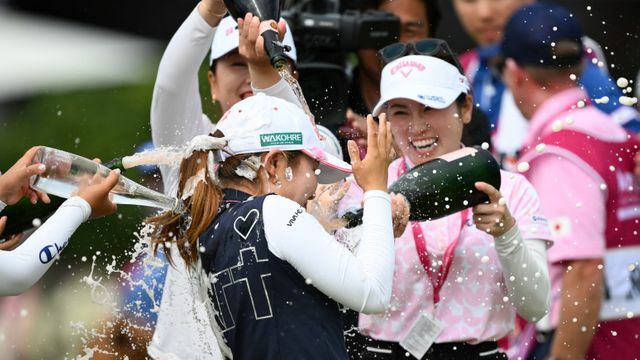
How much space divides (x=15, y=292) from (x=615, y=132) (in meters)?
3.09

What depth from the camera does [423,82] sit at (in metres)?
5.04

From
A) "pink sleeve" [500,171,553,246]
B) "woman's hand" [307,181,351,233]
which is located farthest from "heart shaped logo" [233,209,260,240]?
"pink sleeve" [500,171,553,246]

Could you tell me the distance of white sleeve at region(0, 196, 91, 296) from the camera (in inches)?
154

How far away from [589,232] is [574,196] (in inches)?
7.0

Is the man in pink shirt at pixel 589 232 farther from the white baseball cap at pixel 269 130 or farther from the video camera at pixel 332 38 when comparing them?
the white baseball cap at pixel 269 130

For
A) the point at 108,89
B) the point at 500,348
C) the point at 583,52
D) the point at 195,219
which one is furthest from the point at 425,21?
the point at 108,89

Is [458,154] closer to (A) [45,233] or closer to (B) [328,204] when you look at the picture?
(B) [328,204]

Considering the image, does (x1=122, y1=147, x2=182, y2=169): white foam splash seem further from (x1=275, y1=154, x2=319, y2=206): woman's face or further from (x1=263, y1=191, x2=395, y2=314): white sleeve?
(x1=263, y1=191, x2=395, y2=314): white sleeve

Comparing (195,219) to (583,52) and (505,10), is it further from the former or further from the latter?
(505,10)

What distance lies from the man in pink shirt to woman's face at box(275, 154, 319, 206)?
Result: 200cm

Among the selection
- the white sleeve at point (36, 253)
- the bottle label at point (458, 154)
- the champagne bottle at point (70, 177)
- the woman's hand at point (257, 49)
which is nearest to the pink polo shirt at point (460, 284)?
the bottle label at point (458, 154)

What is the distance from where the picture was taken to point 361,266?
3.87 m

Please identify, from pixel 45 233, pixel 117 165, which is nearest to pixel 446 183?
pixel 117 165

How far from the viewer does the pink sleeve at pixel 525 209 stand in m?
4.83
